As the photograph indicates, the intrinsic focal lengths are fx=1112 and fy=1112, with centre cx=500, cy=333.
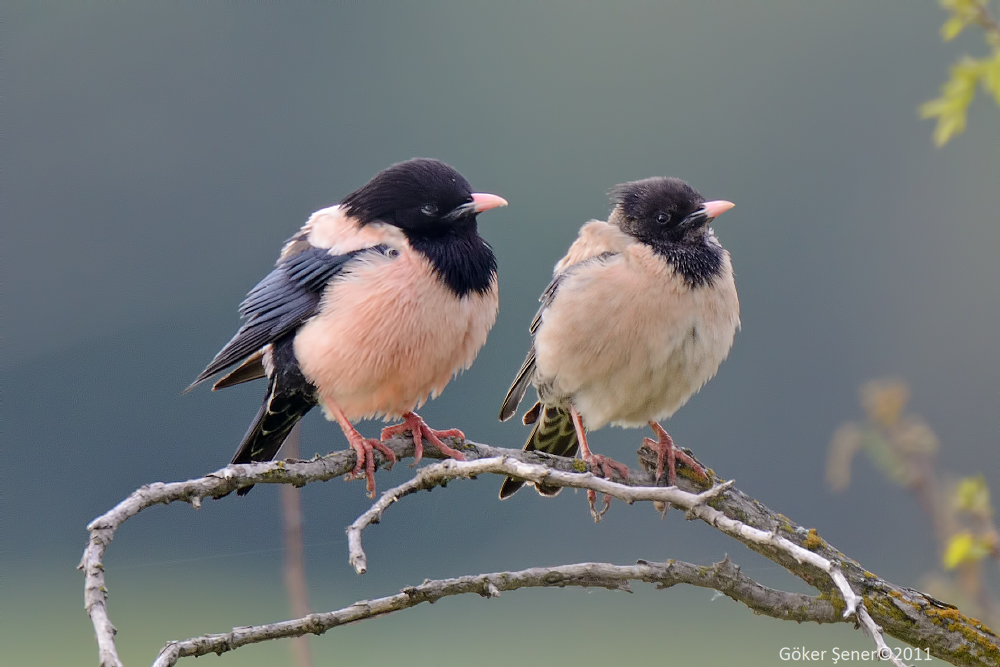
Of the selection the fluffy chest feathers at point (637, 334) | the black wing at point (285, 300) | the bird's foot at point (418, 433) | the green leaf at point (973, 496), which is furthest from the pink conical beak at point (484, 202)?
the green leaf at point (973, 496)

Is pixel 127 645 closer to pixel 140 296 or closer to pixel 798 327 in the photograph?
pixel 140 296

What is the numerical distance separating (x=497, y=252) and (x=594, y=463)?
1724 centimetres

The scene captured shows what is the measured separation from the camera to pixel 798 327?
35.6m

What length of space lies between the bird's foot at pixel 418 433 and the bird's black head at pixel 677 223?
1297mm

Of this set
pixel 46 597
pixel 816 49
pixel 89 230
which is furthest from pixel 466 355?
pixel 816 49

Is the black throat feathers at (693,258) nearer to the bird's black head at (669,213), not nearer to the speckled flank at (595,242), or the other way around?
the bird's black head at (669,213)

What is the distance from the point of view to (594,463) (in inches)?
191

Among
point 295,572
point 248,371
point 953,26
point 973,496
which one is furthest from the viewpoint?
point 248,371

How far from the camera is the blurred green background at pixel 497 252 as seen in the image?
26.5 m

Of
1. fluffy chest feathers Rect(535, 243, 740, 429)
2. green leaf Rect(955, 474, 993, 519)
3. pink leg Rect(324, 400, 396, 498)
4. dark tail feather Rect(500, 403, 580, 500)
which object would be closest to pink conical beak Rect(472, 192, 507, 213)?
fluffy chest feathers Rect(535, 243, 740, 429)

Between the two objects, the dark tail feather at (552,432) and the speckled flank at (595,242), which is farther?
the dark tail feather at (552,432)

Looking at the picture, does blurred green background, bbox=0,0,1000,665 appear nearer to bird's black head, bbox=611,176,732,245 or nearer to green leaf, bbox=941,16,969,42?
bird's black head, bbox=611,176,732,245

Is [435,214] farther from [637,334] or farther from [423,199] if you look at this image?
[637,334]

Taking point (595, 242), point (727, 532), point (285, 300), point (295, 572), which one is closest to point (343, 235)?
point (285, 300)
